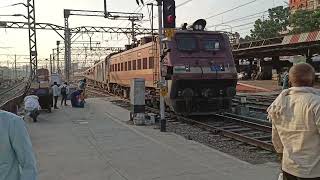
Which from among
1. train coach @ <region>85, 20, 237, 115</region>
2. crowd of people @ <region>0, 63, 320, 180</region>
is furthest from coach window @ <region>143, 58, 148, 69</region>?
crowd of people @ <region>0, 63, 320, 180</region>

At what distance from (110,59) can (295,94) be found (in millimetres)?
30272

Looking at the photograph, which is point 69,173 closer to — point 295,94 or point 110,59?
point 295,94

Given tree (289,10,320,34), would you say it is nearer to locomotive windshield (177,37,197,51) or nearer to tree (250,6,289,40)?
tree (250,6,289,40)

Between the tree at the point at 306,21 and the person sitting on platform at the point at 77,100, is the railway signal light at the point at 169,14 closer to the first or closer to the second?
the person sitting on platform at the point at 77,100

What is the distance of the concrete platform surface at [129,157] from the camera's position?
8031mm

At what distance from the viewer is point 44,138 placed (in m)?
13.0

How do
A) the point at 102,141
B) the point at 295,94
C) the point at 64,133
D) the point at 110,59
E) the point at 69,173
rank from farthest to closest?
the point at 110,59, the point at 64,133, the point at 102,141, the point at 69,173, the point at 295,94

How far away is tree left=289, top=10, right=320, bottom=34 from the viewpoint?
168ft

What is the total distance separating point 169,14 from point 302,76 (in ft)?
32.7

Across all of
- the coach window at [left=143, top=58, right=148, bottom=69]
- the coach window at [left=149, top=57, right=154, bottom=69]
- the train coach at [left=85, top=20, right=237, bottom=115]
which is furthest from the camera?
the coach window at [left=143, top=58, right=148, bottom=69]

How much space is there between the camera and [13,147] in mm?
3154

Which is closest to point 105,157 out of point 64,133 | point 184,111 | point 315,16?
point 64,133

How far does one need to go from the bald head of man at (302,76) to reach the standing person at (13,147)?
220 centimetres

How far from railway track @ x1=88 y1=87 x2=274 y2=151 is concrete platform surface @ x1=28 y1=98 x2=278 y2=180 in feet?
4.63
